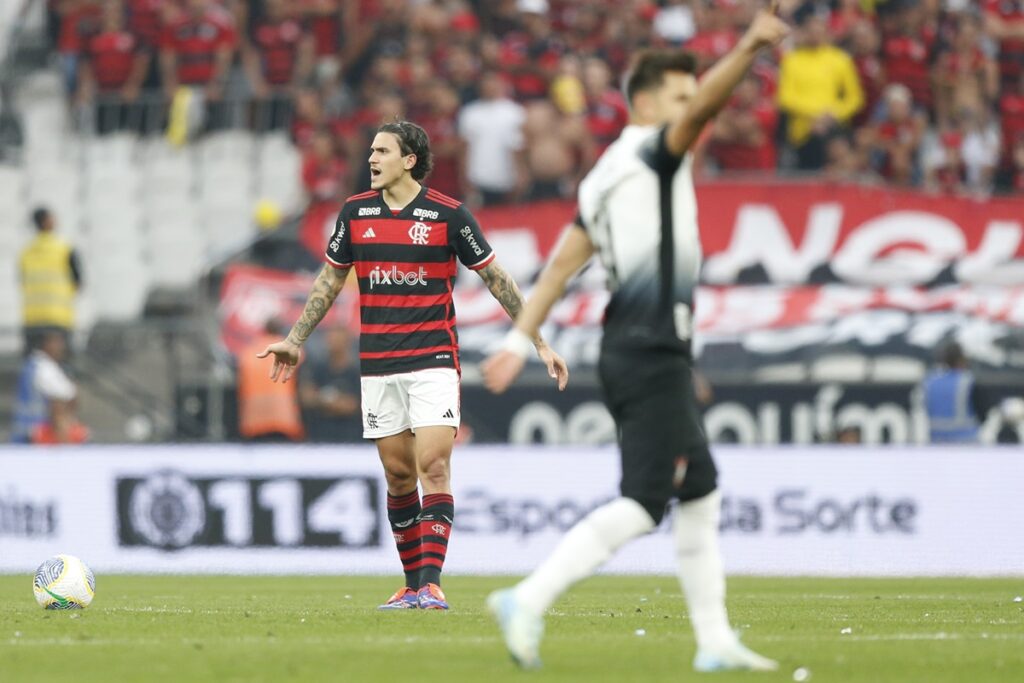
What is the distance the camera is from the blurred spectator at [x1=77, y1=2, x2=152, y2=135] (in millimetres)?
23828

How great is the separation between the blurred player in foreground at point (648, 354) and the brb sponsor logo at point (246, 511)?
35.2ft

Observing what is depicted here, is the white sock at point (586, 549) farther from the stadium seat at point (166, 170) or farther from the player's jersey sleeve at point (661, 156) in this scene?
the stadium seat at point (166, 170)

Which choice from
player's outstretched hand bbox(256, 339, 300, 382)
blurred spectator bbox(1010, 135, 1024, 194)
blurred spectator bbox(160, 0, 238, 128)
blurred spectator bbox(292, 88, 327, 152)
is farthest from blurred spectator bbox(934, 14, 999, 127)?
player's outstretched hand bbox(256, 339, 300, 382)

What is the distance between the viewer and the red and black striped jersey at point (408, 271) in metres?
10.1

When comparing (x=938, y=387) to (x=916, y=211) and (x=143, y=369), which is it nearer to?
(x=916, y=211)

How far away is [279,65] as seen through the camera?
77.2ft

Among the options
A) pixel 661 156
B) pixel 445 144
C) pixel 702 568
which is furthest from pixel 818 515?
pixel 661 156

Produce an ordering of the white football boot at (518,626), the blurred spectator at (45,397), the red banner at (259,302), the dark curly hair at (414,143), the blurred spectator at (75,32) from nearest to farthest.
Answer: the white football boot at (518,626) → the dark curly hair at (414,143) → the blurred spectator at (45,397) → the red banner at (259,302) → the blurred spectator at (75,32)

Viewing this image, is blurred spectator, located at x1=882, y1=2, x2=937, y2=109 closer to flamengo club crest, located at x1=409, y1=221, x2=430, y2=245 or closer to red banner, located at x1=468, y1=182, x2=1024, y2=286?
red banner, located at x1=468, y1=182, x2=1024, y2=286

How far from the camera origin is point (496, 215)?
67.0ft

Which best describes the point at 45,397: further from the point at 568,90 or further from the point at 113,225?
the point at 568,90

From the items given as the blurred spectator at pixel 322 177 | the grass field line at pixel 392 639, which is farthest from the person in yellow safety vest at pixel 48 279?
the grass field line at pixel 392 639

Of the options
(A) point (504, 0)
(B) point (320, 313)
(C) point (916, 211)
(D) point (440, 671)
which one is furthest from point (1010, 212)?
(D) point (440, 671)

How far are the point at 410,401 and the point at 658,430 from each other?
3.46 m
